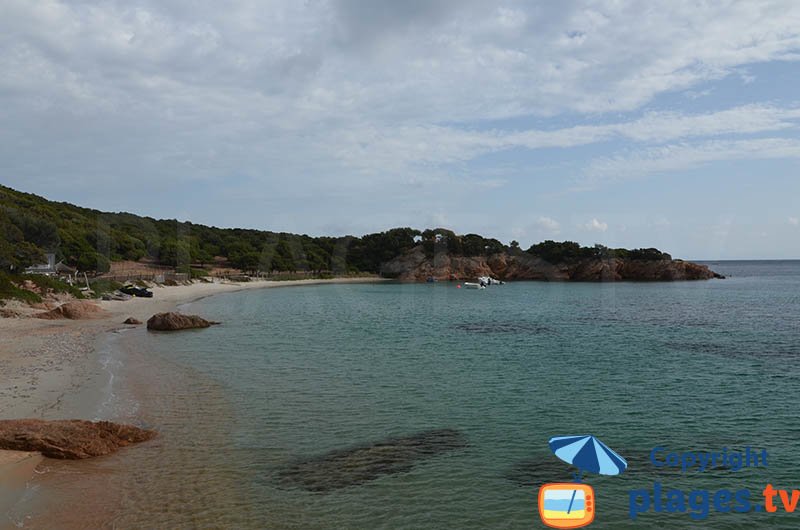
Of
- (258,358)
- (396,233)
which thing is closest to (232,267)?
(396,233)

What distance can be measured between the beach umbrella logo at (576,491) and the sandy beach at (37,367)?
9.75m

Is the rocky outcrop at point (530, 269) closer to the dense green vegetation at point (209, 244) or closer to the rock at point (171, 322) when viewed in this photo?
the dense green vegetation at point (209, 244)

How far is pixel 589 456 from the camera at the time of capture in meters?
9.70

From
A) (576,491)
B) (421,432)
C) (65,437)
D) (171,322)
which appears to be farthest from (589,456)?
(171,322)

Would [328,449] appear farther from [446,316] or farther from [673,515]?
[446,316]

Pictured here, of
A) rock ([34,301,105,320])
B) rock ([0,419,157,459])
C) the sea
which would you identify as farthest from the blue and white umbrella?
rock ([34,301,105,320])

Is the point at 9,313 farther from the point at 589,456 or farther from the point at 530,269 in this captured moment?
the point at 530,269

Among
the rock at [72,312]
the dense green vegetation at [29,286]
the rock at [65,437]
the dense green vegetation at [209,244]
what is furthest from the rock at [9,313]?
the rock at [65,437]

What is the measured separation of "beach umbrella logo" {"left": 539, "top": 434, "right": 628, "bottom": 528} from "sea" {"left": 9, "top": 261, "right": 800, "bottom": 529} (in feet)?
2.05

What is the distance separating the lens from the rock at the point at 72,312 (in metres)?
39.6

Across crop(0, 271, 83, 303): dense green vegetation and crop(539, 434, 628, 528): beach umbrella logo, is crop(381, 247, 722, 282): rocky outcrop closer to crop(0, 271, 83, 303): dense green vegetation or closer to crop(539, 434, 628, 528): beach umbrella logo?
crop(0, 271, 83, 303): dense green vegetation

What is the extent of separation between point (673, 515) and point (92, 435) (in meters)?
13.6

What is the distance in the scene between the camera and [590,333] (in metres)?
39.9

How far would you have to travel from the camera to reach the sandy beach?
11.9 metres
